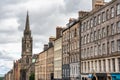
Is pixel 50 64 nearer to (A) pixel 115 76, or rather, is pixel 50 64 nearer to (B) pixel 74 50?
(B) pixel 74 50

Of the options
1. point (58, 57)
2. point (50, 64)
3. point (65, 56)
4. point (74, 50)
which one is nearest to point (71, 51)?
point (74, 50)

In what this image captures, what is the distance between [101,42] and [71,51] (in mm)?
18619

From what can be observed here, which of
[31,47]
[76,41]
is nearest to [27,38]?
[31,47]

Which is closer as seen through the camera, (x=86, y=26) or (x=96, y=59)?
(x=96, y=59)

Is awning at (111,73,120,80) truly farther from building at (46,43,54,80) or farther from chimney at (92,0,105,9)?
building at (46,43,54,80)

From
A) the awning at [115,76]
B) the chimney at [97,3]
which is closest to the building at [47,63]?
the chimney at [97,3]

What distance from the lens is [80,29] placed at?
202ft

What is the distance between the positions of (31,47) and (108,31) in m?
152

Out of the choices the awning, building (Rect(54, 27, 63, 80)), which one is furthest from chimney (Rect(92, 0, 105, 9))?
building (Rect(54, 27, 63, 80))

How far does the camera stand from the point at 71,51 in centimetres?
6781

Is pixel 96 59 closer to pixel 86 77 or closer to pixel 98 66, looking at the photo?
pixel 98 66

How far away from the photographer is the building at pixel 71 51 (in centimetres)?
6325

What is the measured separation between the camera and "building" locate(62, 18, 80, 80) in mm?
63250

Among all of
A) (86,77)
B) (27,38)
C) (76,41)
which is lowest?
(86,77)
